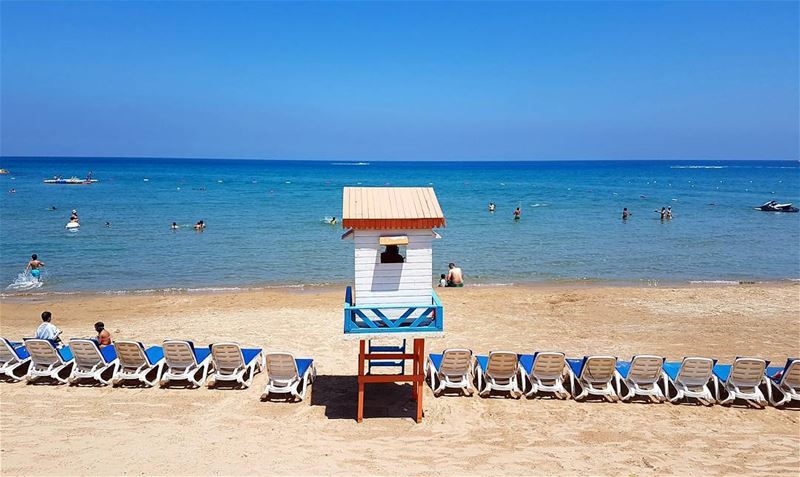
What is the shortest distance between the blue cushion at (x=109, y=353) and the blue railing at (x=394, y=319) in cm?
575

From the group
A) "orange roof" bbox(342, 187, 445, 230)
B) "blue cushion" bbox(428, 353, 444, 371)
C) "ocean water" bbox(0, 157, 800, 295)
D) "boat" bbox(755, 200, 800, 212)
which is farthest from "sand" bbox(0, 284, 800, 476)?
"boat" bbox(755, 200, 800, 212)

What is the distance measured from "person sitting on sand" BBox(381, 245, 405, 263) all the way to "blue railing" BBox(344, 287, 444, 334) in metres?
0.74

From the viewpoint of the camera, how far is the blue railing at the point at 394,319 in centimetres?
891

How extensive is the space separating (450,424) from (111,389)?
674 centimetres

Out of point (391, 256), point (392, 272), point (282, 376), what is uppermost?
point (391, 256)

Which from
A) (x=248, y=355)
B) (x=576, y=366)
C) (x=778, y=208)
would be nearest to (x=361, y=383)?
(x=248, y=355)

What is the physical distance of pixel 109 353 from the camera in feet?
38.3

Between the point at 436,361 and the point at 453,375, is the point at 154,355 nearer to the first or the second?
the point at 436,361

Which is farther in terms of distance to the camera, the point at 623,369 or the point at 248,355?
the point at 248,355

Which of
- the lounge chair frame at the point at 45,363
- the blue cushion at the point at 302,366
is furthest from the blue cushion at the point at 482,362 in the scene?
the lounge chair frame at the point at 45,363

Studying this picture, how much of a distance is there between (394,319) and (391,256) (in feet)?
3.42

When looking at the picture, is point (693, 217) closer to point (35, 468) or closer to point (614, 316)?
point (614, 316)

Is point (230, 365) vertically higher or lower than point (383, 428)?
higher

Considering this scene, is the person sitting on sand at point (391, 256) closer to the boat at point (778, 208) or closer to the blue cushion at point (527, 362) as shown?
the blue cushion at point (527, 362)
